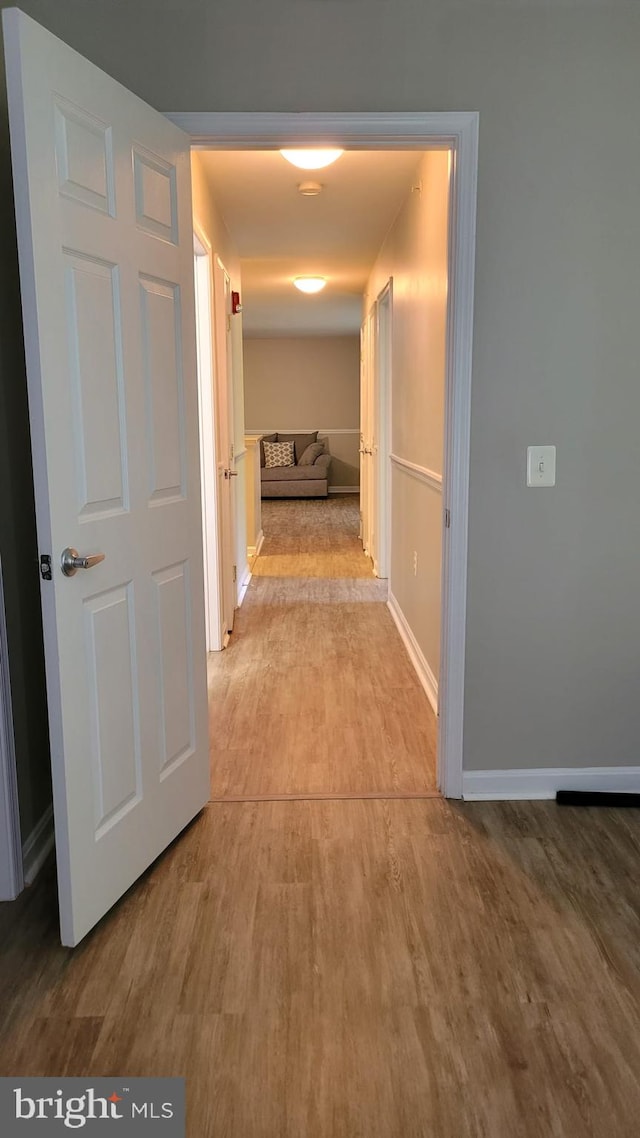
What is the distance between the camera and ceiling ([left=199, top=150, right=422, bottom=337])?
11.8 ft

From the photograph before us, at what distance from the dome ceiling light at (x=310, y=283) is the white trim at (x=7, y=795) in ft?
16.8

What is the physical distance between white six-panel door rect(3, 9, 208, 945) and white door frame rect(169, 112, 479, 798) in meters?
0.18

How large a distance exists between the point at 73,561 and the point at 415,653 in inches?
98.5

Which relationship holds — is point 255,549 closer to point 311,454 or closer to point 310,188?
point 310,188

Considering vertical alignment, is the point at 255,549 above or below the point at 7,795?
below

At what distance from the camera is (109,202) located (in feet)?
6.16

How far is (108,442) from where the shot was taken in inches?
75.3

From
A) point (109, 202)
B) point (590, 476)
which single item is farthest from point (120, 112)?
point (590, 476)

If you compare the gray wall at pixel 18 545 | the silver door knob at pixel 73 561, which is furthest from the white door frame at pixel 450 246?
the silver door knob at pixel 73 561

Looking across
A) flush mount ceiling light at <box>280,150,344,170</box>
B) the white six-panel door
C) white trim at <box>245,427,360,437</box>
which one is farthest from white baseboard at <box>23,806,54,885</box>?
white trim at <box>245,427,360,437</box>

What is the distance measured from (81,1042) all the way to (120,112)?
2.03 m

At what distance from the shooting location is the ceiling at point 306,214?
3.60 m

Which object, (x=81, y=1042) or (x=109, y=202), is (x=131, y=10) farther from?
(x=81, y=1042)

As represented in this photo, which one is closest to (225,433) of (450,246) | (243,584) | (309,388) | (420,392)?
(420,392)
